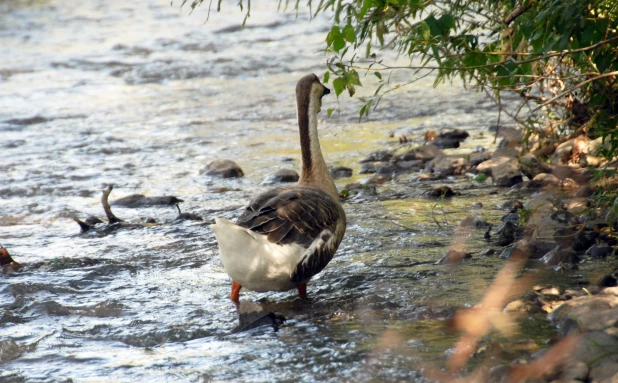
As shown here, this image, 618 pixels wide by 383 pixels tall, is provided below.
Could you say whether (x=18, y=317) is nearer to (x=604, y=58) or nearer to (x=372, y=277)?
(x=372, y=277)

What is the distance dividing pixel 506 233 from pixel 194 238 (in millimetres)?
2619

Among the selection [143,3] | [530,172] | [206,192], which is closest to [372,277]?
[530,172]

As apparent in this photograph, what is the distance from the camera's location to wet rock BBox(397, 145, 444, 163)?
30.0ft

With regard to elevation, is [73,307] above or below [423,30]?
below

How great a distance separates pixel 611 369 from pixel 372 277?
223cm

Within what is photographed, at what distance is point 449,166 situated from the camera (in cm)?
851

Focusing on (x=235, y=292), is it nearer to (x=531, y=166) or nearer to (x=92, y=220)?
(x=92, y=220)

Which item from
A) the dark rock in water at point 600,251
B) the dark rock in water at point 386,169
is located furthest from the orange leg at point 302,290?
→ the dark rock in water at point 386,169

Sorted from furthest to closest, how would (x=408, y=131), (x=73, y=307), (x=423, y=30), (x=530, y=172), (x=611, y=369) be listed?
1. (x=408, y=131)
2. (x=530, y=172)
3. (x=73, y=307)
4. (x=423, y=30)
5. (x=611, y=369)

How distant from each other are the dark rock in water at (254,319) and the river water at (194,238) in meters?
0.06

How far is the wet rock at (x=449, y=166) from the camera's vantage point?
27.8 ft

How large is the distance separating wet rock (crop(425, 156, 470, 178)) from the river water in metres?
0.36

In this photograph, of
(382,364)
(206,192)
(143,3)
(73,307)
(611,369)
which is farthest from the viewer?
(143,3)

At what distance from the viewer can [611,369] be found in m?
3.45
